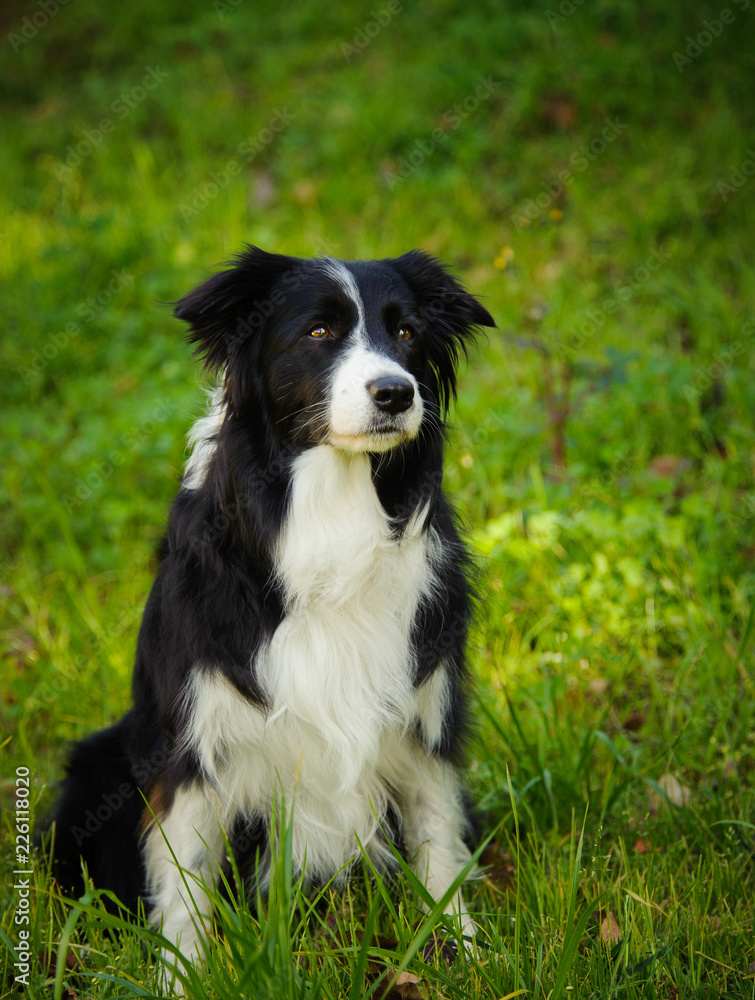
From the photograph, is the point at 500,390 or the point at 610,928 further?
the point at 500,390

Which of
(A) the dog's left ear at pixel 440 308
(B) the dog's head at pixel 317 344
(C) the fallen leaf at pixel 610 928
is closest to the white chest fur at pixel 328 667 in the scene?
(B) the dog's head at pixel 317 344

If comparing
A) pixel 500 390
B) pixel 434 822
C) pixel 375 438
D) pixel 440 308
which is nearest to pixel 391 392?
pixel 375 438

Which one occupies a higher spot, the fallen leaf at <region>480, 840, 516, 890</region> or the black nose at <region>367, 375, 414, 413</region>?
the black nose at <region>367, 375, 414, 413</region>

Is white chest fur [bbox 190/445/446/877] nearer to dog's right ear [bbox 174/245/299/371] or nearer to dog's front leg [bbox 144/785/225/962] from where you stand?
dog's front leg [bbox 144/785/225/962]

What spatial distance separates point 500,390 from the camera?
196 inches

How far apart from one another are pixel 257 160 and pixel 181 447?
3576mm

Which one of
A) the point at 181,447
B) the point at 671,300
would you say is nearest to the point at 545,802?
the point at 181,447

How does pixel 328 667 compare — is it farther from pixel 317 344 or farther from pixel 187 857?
pixel 317 344

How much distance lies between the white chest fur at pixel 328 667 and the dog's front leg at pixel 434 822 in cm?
17

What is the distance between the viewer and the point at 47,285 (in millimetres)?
5961

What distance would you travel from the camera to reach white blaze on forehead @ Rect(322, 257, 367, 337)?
243 cm

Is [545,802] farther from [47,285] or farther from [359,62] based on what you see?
[359,62]

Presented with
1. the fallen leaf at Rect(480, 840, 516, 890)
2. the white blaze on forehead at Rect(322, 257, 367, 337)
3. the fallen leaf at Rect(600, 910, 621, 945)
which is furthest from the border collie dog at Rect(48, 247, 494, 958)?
the fallen leaf at Rect(600, 910, 621, 945)

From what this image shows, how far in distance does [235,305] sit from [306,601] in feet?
2.83
